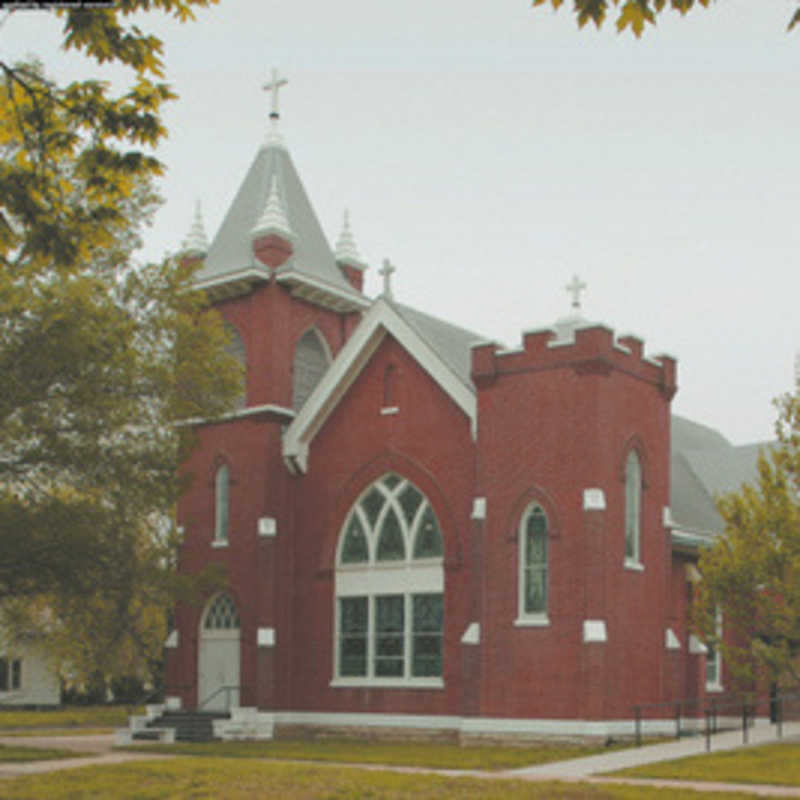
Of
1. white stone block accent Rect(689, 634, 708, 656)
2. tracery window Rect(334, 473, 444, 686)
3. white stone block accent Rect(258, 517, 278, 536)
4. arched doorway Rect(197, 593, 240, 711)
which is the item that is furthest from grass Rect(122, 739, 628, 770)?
white stone block accent Rect(689, 634, 708, 656)

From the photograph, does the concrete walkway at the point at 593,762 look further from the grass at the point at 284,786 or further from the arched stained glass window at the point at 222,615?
the arched stained glass window at the point at 222,615

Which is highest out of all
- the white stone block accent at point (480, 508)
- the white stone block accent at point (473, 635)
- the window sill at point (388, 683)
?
the white stone block accent at point (480, 508)

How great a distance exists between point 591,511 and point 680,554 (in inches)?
217

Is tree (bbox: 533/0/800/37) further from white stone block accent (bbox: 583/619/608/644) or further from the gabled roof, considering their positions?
the gabled roof

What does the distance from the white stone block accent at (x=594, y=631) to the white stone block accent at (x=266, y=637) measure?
820 centimetres

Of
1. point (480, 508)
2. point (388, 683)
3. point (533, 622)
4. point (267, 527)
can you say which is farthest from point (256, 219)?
point (533, 622)

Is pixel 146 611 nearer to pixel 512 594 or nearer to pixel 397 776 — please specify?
pixel 512 594

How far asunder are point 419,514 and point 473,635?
3.48 metres

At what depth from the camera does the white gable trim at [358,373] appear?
89.7 feet

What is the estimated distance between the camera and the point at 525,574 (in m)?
25.3

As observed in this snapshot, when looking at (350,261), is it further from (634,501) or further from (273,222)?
(634,501)

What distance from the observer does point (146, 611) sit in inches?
1571

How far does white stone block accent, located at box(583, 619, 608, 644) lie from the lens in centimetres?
2381

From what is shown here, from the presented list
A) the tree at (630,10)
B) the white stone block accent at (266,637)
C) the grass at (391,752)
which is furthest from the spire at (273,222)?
the tree at (630,10)
